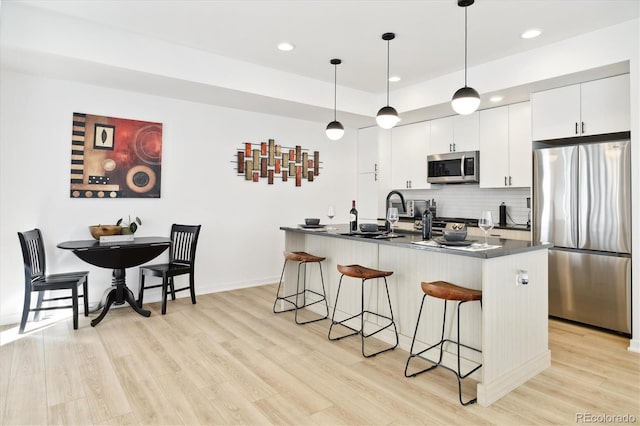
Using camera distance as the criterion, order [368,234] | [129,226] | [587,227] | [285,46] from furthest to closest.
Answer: [129,226] → [285,46] → [587,227] → [368,234]

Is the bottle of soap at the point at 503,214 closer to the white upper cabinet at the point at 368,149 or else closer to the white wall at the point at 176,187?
the white upper cabinet at the point at 368,149

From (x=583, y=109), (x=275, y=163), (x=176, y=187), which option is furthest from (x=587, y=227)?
(x=176, y=187)

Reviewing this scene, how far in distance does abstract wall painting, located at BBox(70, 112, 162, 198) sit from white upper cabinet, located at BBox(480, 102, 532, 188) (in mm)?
3980

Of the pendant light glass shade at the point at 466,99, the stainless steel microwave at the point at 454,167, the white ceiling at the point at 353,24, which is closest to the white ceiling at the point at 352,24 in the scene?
the white ceiling at the point at 353,24

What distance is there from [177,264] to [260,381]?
2182 millimetres

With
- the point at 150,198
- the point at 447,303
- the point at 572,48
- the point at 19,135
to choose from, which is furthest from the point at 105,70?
the point at 572,48

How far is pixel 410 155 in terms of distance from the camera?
5.73 meters

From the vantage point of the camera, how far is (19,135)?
3.68 meters

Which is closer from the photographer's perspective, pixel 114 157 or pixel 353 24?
pixel 353 24

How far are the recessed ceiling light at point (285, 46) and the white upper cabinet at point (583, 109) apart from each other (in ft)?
8.46

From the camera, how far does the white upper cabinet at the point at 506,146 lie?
14.8ft

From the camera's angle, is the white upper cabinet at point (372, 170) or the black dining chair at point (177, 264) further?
the white upper cabinet at point (372, 170)

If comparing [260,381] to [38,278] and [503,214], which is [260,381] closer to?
[38,278]

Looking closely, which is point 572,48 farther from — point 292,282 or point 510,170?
point 292,282
